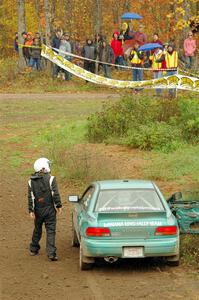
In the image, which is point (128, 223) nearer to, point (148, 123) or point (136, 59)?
point (148, 123)

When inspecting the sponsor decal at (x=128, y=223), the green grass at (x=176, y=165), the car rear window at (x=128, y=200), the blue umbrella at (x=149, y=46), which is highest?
the blue umbrella at (x=149, y=46)

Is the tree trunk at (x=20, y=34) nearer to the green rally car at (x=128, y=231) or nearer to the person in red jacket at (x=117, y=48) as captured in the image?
the person in red jacket at (x=117, y=48)

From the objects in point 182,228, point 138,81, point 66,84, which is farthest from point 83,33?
point 182,228

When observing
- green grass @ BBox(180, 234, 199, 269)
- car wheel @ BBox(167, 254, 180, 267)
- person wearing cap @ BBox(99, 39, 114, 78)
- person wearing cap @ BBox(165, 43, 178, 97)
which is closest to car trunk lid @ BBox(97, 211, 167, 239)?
car wheel @ BBox(167, 254, 180, 267)

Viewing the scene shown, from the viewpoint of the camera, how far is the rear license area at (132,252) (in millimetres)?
12469

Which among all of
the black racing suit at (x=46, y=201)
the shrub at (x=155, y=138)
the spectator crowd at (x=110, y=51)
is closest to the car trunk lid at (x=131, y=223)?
the black racing suit at (x=46, y=201)

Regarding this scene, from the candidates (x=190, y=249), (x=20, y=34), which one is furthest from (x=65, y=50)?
(x=190, y=249)

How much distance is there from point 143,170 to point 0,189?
3.96 metres

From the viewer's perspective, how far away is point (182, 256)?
44.7 ft

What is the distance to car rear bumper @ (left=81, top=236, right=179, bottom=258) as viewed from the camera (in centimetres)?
1244

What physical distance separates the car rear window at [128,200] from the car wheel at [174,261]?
0.77 metres

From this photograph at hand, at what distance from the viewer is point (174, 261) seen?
12992 mm

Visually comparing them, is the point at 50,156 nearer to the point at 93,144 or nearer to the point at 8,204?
the point at 93,144

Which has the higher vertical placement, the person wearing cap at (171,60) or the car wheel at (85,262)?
the person wearing cap at (171,60)
